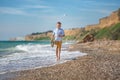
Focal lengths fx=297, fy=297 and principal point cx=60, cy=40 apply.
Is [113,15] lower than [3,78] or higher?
higher

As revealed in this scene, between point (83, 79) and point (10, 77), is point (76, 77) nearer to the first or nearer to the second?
point (83, 79)

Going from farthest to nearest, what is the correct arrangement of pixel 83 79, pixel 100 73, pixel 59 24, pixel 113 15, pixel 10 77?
pixel 113 15 < pixel 59 24 < pixel 10 77 < pixel 100 73 < pixel 83 79

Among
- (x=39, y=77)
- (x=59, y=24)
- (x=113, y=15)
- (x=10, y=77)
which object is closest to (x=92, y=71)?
(x=39, y=77)

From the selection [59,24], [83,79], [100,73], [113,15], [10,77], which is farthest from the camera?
[113,15]

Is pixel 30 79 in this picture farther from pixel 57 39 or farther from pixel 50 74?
pixel 57 39

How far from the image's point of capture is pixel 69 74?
10.2m

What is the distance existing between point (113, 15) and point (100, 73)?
9875cm

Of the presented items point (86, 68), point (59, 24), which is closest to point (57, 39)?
point (59, 24)

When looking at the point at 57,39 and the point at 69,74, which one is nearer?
the point at 69,74

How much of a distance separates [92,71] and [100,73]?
498mm

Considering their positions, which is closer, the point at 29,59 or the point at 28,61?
A: the point at 28,61

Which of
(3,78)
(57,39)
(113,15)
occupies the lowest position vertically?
(3,78)

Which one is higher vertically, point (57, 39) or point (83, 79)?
point (57, 39)

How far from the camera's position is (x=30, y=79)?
9.96 meters
